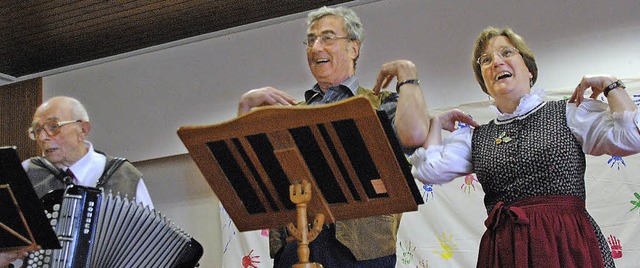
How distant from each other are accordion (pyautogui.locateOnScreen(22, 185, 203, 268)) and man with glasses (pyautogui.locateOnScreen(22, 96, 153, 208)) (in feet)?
2.04

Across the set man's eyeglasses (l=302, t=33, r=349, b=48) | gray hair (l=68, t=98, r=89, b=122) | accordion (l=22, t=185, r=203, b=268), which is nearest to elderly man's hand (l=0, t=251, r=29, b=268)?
accordion (l=22, t=185, r=203, b=268)

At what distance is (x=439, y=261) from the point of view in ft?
12.1

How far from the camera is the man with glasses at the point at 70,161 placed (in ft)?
9.20

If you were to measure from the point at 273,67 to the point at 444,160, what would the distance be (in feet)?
7.87

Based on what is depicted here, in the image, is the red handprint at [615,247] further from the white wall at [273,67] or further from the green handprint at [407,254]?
the green handprint at [407,254]

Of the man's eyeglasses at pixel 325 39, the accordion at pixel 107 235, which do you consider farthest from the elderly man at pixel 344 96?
the accordion at pixel 107 235

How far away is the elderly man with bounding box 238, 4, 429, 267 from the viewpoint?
78.1 inches

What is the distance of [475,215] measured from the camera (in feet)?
12.0

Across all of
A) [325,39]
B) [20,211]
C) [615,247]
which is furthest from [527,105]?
[615,247]

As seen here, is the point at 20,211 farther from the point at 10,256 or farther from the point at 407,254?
the point at 407,254

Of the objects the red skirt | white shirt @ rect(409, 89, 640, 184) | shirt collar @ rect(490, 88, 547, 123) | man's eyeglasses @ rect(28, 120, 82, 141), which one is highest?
man's eyeglasses @ rect(28, 120, 82, 141)

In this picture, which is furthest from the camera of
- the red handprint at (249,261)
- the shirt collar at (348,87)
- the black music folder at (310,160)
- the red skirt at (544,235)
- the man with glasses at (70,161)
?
the red handprint at (249,261)

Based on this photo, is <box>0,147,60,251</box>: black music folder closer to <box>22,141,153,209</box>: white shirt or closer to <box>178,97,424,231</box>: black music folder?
<box>178,97,424,231</box>: black music folder

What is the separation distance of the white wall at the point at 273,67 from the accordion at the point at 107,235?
2.11m
